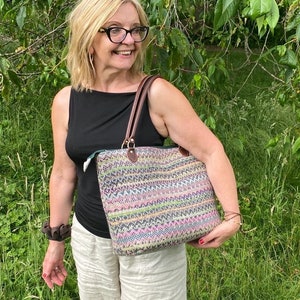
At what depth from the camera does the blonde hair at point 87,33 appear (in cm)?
143

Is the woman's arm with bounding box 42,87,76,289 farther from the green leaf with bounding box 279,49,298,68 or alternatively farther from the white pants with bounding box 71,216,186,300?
the green leaf with bounding box 279,49,298,68

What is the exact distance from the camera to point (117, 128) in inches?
58.5

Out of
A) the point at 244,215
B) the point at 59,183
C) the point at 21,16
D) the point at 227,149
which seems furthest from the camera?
the point at 227,149

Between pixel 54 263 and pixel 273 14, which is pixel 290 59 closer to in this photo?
pixel 273 14

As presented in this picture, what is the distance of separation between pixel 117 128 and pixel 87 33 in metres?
0.28

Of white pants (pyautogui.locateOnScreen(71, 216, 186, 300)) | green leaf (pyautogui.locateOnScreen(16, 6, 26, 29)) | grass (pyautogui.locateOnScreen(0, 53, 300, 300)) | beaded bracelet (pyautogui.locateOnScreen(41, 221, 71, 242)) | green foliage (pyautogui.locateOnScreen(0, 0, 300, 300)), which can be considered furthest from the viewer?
grass (pyautogui.locateOnScreen(0, 53, 300, 300))

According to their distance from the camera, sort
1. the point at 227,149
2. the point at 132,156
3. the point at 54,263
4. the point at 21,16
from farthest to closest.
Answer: the point at 227,149 → the point at 21,16 → the point at 54,263 → the point at 132,156

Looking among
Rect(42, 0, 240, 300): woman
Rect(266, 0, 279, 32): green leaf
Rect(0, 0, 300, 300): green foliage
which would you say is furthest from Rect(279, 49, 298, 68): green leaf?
Rect(266, 0, 279, 32): green leaf

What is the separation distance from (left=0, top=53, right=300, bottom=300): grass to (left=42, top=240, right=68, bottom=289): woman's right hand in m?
0.31

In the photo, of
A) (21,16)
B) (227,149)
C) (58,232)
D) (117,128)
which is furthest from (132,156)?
(227,149)

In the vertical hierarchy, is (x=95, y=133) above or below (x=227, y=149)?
above

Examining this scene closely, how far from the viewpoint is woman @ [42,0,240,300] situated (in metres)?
1.45

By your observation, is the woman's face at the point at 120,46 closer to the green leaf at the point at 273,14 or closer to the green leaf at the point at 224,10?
the green leaf at the point at 224,10

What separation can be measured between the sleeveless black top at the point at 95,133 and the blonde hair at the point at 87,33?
5cm
